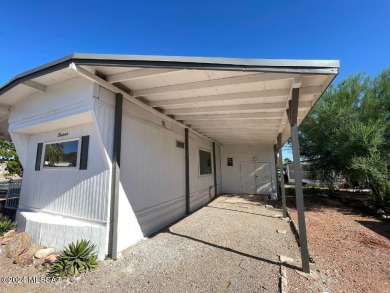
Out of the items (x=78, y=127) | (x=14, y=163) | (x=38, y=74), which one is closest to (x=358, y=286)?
(x=78, y=127)

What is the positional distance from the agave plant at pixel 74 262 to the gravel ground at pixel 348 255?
305 cm

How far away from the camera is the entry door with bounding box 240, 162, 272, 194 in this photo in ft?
36.2

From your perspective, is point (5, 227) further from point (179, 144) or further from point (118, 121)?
point (179, 144)

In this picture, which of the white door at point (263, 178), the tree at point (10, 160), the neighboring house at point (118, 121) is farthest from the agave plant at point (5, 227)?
the white door at point (263, 178)

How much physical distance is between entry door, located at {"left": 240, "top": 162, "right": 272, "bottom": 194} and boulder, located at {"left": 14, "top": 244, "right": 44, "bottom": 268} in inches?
376

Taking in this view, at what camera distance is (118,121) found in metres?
3.82

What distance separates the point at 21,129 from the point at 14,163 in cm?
691

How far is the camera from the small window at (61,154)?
427 centimetres

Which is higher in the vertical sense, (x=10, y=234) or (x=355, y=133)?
(x=355, y=133)

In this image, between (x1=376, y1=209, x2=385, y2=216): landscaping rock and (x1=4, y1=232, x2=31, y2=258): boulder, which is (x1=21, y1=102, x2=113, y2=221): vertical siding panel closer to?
(x1=4, y1=232, x2=31, y2=258): boulder

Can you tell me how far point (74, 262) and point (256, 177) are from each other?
973 centimetres

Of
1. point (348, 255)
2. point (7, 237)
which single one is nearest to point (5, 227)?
point (7, 237)

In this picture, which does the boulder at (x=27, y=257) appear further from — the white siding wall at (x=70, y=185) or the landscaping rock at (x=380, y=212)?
the landscaping rock at (x=380, y=212)

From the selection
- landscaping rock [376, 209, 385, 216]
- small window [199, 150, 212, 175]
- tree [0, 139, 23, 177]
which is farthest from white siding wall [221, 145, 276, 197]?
tree [0, 139, 23, 177]
